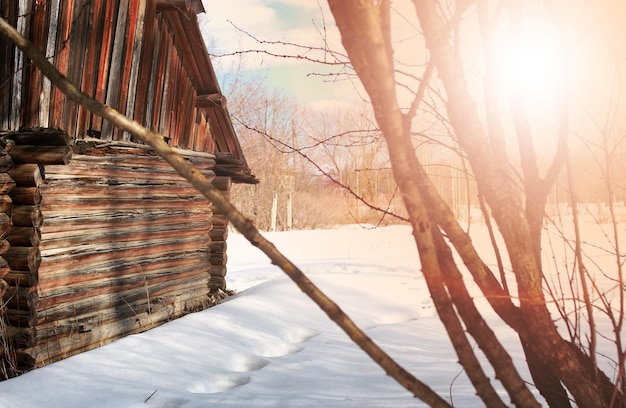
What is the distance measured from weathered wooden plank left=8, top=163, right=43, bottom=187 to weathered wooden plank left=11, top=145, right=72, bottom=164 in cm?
6

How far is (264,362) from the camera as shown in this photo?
552cm

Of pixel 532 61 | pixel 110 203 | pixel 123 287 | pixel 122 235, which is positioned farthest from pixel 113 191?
pixel 532 61

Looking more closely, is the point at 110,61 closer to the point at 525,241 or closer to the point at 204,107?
the point at 204,107

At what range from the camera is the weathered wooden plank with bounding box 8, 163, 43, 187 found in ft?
18.4

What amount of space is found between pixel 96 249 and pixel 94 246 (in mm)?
48

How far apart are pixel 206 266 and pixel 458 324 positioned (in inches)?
319

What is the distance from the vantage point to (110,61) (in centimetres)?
668

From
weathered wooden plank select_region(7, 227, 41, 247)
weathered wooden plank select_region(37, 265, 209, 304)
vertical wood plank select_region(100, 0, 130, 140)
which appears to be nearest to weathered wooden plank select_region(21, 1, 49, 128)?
vertical wood plank select_region(100, 0, 130, 140)

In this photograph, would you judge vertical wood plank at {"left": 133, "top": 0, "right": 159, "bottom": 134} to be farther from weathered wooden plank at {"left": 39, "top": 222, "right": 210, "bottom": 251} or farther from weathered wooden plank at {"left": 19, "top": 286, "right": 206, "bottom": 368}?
weathered wooden plank at {"left": 19, "top": 286, "right": 206, "bottom": 368}

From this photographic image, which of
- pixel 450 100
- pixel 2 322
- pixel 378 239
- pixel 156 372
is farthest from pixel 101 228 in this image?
pixel 378 239

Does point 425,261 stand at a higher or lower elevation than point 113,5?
lower

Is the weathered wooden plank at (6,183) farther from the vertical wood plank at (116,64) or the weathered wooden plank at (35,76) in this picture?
the vertical wood plank at (116,64)

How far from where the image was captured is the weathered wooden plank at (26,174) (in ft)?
18.4

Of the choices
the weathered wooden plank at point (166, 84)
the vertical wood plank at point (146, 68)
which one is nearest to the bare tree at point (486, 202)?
the vertical wood plank at point (146, 68)
